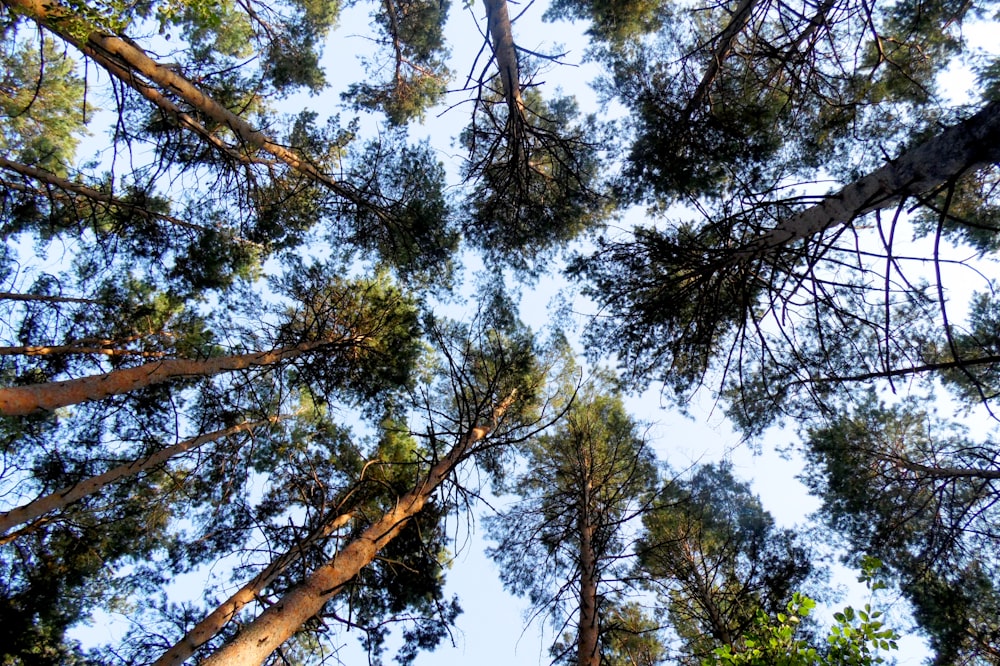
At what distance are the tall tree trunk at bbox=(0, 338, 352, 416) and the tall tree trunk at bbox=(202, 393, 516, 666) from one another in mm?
3070

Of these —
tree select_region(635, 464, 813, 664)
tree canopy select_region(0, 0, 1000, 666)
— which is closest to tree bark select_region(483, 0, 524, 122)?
tree canopy select_region(0, 0, 1000, 666)

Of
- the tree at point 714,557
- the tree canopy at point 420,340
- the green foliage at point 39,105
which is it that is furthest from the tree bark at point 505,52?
the green foliage at point 39,105

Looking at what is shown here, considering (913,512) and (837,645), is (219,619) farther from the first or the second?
(913,512)

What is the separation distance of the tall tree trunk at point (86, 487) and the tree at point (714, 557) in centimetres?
654

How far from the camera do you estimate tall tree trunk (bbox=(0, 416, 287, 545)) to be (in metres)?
5.40

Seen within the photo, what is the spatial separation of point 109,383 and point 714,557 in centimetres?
955

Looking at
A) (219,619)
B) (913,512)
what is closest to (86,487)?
(219,619)

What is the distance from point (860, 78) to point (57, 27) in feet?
30.7

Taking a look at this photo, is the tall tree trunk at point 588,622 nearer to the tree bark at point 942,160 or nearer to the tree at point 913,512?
the tree bark at point 942,160

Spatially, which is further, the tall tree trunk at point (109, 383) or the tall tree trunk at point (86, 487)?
the tall tree trunk at point (86, 487)

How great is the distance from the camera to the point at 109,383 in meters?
→ 5.40

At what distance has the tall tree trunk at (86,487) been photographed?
540 cm

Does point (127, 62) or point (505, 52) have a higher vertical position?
point (127, 62)

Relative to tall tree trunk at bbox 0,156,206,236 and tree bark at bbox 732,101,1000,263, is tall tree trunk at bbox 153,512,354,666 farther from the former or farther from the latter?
tree bark at bbox 732,101,1000,263
